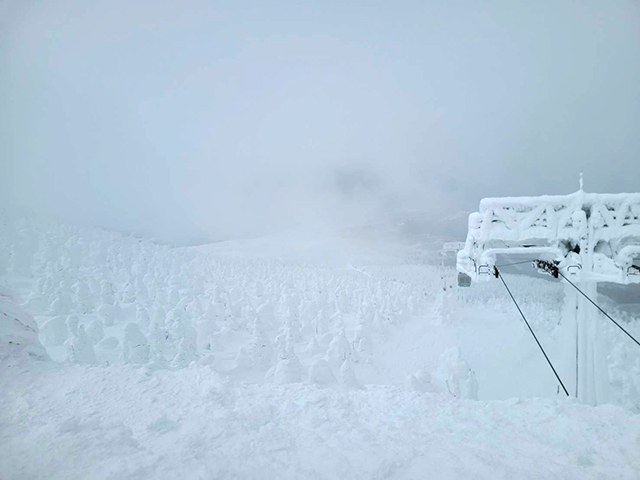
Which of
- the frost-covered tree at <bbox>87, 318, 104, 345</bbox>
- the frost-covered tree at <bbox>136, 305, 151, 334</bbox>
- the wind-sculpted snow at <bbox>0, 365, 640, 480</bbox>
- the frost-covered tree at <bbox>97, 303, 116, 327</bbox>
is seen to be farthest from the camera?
the frost-covered tree at <bbox>97, 303, 116, 327</bbox>

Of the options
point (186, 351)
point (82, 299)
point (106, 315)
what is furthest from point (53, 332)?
point (186, 351)

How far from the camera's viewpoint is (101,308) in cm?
1877

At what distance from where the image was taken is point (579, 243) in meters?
6.13

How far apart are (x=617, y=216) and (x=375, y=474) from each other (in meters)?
6.81

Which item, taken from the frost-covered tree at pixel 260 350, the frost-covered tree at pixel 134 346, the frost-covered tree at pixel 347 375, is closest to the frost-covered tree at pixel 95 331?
the frost-covered tree at pixel 134 346

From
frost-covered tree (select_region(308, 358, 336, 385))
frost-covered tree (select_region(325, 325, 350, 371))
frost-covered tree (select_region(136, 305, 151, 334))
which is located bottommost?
frost-covered tree (select_region(325, 325, 350, 371))

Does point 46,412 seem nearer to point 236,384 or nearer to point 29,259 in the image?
point 236,384

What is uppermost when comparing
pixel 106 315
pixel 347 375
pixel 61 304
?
pixel 61 304

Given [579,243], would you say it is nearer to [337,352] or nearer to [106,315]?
[337,352]

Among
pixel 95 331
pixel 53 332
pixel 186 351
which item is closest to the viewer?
pixel 53 332

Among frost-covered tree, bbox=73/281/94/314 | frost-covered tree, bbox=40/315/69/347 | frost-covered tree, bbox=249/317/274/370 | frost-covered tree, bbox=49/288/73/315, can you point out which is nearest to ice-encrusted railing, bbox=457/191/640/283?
frost-covered tree, bbox=249/317/274/370

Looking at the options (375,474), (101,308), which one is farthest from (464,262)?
(101,308)

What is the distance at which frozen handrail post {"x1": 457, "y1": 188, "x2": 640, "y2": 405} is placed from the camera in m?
6.01

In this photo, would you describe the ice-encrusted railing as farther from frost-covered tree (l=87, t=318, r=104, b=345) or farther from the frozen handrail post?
frost-covered tree (l=87, t=318, r=104, b=345)
